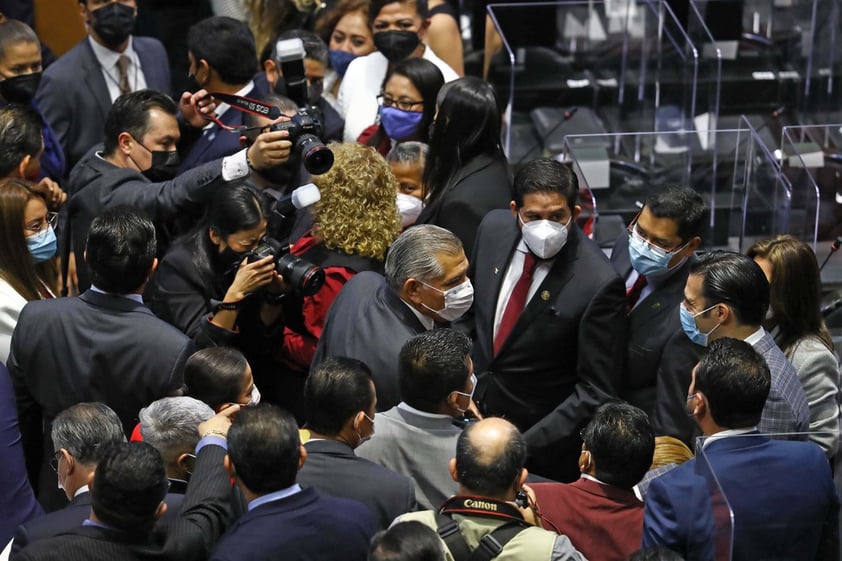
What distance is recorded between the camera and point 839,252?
6395 mm

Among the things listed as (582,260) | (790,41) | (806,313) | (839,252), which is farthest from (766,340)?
(790,41)

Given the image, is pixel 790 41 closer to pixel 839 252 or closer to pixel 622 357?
pixel 839 252

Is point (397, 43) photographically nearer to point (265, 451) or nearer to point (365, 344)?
point (365, 344)

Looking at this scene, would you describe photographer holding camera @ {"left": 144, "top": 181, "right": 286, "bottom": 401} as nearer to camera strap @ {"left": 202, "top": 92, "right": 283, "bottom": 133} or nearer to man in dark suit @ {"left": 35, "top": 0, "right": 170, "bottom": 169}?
camera strap @ {"left": 202, "top": 92, "right": 283, "bottom": 133}

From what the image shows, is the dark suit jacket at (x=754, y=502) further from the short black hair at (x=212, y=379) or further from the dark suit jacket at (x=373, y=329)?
the short black hair at (x=212, y=379)

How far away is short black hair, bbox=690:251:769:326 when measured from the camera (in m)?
4.72

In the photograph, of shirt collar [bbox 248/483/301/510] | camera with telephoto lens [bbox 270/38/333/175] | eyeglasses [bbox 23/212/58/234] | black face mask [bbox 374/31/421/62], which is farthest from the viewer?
black face mask [bbox 374/31/421/62]

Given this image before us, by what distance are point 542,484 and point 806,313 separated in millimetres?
1385

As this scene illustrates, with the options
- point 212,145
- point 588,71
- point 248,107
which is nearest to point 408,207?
point 248,107

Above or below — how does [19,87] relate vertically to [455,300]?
above

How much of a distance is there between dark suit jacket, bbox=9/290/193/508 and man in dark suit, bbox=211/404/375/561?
0.90m

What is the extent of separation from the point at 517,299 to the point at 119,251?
56.4 inches

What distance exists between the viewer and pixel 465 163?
18.8 feet

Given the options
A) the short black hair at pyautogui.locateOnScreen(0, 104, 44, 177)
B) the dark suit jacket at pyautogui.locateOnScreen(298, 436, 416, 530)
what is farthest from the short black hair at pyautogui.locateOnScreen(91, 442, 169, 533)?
the short black hair at pyautogui.locateOnScreen(0, 104, 44, 177)
